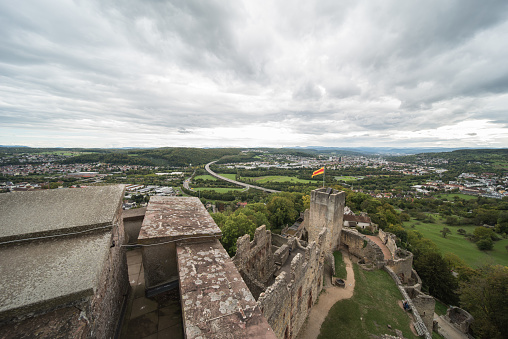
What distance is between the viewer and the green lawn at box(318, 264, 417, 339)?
12.2 m

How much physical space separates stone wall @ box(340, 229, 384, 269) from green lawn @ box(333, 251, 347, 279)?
148 cm

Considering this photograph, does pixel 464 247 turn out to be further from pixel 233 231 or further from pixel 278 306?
pixel 278 306

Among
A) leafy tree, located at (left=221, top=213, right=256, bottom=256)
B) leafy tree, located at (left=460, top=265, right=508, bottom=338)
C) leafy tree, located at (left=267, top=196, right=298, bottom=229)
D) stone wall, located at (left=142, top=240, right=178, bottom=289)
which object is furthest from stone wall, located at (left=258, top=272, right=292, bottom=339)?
leafy tree, located at (left=267, top=196, right=298, bottom=229)

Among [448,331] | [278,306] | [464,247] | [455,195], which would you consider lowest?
[455,195]

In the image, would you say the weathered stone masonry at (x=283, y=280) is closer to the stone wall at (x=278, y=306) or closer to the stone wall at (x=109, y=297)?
the stone wall at (x=278, y=306)

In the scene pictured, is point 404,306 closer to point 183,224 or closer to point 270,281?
point 270,281

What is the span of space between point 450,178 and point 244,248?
18380 cm

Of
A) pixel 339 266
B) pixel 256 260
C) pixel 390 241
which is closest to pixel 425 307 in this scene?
pixel 339 266

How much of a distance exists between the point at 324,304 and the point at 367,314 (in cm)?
280

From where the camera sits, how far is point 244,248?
12352 millimetres

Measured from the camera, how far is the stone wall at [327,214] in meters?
18.9

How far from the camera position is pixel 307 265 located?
11664 millimetres

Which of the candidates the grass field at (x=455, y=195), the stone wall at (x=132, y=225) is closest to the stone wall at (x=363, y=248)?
the stone wall at (x=132, y=225)

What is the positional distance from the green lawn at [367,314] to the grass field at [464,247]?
37.2m
